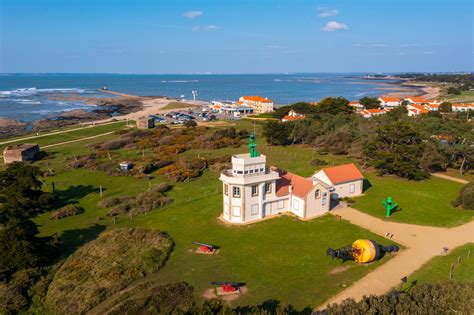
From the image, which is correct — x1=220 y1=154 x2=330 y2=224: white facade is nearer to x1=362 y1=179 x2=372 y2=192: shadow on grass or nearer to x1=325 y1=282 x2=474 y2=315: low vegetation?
x1=362 y1=179 x2=372 y2=192: shadow on grass

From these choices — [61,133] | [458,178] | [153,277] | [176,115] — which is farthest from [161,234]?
[176,115]

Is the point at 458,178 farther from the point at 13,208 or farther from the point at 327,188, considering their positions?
the point at 13,208

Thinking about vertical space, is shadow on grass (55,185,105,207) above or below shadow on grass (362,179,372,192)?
below

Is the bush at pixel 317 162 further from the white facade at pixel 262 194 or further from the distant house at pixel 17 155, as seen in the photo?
the distant house at pixel 17 155

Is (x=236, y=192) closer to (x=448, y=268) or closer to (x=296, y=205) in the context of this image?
(x=296, y=205)

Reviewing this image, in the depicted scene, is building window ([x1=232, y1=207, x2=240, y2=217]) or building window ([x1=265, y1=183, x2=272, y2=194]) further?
building window ([x1=265, y1=183, x2=272, y2=194])

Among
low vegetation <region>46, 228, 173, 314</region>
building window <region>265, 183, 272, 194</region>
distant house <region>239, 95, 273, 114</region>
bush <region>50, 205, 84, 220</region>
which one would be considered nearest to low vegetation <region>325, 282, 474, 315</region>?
low vegetation <region>46, 228, 173, 314</region>

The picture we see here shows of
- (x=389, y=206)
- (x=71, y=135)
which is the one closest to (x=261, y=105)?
(x=71, y=135)
